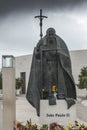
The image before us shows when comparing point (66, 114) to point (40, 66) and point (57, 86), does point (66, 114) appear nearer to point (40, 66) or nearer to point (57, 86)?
point (57, 86)

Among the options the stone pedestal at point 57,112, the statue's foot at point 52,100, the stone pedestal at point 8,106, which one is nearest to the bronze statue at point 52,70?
the statue's foot at point 52,100

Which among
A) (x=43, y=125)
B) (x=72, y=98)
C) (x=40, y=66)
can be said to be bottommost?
(x=43, y=125)

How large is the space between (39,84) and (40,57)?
646 millimetres

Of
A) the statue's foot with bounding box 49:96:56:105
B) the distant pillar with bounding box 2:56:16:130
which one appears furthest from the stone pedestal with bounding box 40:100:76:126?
the distant pillar with bounding box 2:56:16:130

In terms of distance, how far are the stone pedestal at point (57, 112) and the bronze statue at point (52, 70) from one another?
0.12m

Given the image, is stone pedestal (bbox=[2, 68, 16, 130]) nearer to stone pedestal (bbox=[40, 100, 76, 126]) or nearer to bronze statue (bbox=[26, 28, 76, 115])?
bronze statue (bbox=[26, 28, 76, 115])

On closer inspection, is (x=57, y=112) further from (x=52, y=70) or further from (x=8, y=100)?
(x=8, y=100)

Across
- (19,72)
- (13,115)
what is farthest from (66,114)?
(19,72)

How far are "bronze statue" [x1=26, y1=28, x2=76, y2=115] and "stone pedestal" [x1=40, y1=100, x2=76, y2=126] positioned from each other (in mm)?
124

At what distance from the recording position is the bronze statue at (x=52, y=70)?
30.6 feet

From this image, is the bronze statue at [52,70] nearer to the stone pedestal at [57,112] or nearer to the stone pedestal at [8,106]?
the stone pedestal at [57,112]

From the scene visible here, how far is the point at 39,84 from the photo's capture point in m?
9.55

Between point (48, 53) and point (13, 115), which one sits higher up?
point (48, 53)

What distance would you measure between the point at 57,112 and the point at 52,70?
0.97 meters
